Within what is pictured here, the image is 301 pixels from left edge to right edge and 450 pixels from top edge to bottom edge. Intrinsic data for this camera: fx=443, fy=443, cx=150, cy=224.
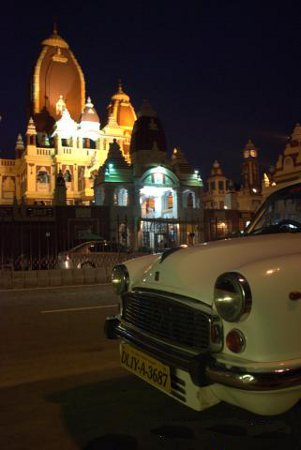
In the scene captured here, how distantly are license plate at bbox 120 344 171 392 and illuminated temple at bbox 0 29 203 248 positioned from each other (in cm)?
2037

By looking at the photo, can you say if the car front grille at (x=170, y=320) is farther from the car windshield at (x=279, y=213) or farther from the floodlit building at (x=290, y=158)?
the floodlit building at (x=290, y=158)

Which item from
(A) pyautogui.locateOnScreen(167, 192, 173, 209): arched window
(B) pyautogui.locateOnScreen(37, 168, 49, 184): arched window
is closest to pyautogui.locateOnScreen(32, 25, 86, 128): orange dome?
(B) pyautogui.locateOnScreen(37, 168, 49, 184): arched window

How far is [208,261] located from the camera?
113 inches

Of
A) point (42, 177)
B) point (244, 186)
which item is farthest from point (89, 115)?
point (244, 186)

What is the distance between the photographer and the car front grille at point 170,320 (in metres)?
2.68

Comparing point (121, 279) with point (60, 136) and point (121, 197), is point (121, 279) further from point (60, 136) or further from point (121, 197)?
point (60, 136)

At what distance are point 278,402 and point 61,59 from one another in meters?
66.4

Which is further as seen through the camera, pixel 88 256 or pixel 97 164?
pixel 97 164

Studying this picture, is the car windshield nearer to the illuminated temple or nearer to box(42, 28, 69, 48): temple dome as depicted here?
the illuminated temple

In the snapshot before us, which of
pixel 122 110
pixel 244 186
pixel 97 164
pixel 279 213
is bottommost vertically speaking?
pixel 279 213

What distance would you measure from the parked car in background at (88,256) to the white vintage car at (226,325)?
13.7 meters

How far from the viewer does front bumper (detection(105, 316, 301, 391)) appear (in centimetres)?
235

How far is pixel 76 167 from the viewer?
52.4 m

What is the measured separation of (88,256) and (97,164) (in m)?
34.7
